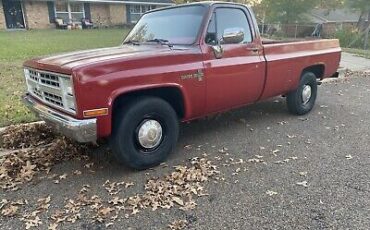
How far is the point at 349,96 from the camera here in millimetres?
8219

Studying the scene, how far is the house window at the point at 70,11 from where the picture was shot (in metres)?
28.8

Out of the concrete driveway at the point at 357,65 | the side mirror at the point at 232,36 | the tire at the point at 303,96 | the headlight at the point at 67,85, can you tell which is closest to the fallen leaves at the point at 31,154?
the headlight at the point at 67,85

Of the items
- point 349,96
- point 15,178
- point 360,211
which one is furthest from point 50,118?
point 349,96

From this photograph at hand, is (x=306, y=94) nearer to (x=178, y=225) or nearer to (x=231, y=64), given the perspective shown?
(x=231, y=64)

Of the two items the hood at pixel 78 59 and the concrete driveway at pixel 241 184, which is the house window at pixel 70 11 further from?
the hood at pixel 78 59

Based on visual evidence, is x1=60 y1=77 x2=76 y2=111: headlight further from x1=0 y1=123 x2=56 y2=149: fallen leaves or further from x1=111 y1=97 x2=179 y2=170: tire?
x1=0 y1=123 x2=56 y2=149: fallen leaves

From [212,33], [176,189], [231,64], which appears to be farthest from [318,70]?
[176,189]

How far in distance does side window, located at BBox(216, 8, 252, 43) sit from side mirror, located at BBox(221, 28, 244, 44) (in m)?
0.08

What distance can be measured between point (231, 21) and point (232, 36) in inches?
17.9

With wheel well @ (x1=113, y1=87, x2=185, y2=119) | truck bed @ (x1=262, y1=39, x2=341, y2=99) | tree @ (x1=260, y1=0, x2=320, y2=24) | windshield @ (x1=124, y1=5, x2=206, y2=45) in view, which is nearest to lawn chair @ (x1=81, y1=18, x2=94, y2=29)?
tree @ (x1=260, y1=0, x2=320, y2=24)

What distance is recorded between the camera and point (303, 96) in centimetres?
651

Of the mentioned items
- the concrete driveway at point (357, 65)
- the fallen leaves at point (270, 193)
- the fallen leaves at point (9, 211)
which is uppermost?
the fallen leaves at point (270, 193)

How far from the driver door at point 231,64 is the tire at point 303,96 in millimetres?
1201

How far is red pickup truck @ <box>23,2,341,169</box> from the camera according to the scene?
359 cm
